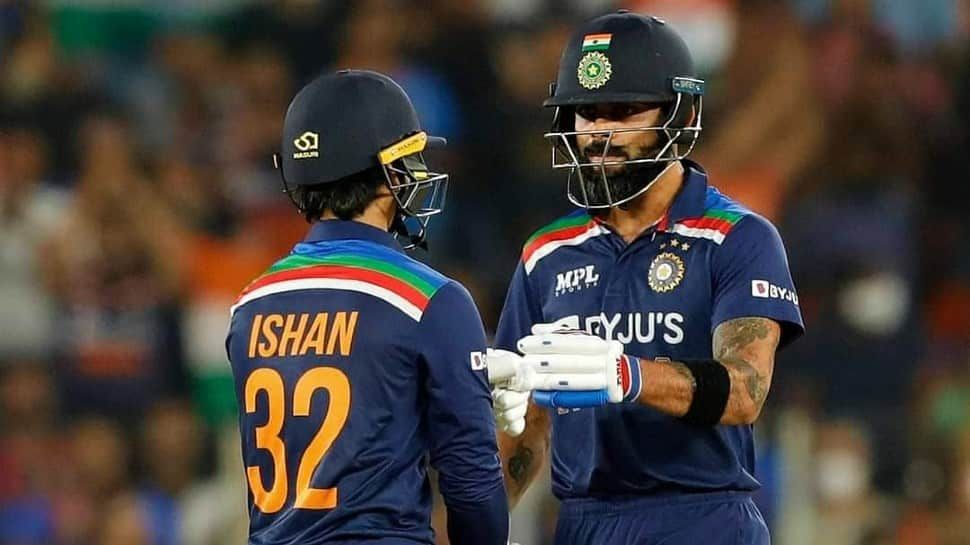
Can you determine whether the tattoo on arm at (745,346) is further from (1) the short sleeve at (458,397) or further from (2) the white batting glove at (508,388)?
(1) the short sleeve at (458,397)

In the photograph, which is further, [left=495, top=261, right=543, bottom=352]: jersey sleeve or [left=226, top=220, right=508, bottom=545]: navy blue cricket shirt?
[left=495, top=261, right=543, bottom=352]: jersey sleeve

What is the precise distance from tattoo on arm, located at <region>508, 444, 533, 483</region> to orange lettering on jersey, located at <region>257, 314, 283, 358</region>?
0.99 m

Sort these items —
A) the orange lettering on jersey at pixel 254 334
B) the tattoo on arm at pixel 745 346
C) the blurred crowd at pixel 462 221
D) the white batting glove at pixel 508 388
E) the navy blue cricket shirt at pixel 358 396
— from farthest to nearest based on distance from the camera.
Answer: the blurred crowd at pixel 462 221, the tattoo on arm at pixel 745 346, the white batting glove at pixel 508 388, the orange lettering on jersey at pixel 254 334, the navy blue cricket shirt at pixel 358 396

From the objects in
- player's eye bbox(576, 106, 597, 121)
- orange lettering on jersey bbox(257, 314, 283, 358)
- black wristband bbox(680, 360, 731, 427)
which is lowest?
black wristband bbox(680, 360, 731, 427)

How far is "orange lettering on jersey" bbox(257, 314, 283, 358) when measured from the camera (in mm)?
3619

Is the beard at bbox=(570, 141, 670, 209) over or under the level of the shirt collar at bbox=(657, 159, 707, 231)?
over

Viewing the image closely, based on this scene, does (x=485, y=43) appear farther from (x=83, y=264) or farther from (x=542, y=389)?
(x=542, y=389)

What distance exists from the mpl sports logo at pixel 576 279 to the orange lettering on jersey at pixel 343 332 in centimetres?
85

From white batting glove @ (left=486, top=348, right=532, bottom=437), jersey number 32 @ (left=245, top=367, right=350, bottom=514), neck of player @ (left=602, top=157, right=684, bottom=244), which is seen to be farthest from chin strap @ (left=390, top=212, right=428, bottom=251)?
neck of player @ (left=602, top=157, right=684, bottom=244)

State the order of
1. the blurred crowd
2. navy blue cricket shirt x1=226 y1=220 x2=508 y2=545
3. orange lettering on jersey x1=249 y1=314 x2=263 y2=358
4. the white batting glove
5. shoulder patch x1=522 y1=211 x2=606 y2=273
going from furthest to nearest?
the blurred crowd
shoulder patch x1=522 y1=211 x2=606 y2=273
the white batting glove
orange lettering on jersey x1=249 y1=314 x2=263 y2=358
navy blue cricket shirt x1=226 y1=220 x2=508 y2=545

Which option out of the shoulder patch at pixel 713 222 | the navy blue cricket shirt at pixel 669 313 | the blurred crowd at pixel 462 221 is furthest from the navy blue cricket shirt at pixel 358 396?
the blurred crowd at pixel 462 221

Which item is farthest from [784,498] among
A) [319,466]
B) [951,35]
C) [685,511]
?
[319,466]

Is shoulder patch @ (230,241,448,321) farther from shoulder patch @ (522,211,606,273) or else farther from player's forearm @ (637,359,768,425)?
shoulder patch @ (522,211,606,273)

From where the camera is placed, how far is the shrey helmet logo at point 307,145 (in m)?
3.71
